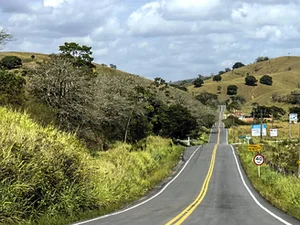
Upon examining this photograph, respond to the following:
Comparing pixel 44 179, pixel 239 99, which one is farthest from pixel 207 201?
pixel 239 99

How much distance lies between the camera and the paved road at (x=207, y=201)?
648 inches

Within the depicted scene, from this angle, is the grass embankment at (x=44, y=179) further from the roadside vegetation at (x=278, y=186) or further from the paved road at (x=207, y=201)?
the roadside vegetation at (x=278, y=186)

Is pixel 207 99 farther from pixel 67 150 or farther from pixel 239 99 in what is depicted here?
pixel 67 150

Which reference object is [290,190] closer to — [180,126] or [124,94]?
[124,94]

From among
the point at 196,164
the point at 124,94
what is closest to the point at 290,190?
the point at 196,164

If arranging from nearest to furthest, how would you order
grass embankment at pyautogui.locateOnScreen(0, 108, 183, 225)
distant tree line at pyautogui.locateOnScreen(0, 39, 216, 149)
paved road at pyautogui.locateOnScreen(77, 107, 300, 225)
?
grass embankment at pyautogui.locateOnScreen(0, 108, 183, 225)
paved road at pyautogui.locateOnScreen(77, 107, 300, 225)
distant tree line at pyautogui.locateOnScreen(0, 39, 216, 149)

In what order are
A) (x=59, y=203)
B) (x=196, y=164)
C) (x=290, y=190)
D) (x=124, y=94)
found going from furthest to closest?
1. (x=124, y=94)
2. (x=196, y=164)
3. (x=290, y=190)
4. (x=59, y=203)

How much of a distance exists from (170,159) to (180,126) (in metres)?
31.1

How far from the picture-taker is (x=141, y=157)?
141 feet

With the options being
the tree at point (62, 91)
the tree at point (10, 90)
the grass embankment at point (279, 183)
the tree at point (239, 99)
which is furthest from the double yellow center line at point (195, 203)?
the tree at point (239, 99)

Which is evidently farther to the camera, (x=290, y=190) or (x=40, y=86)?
(x=40, y=86)

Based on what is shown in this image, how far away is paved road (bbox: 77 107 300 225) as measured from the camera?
16.5 meters

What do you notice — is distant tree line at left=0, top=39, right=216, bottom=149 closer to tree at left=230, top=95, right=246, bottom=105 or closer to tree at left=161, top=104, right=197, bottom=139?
tree at left=161, top=104, right=197, bottom=139

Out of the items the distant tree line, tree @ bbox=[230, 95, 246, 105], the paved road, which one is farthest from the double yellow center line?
tree @ bbox=[230, 95, 246, 105]
